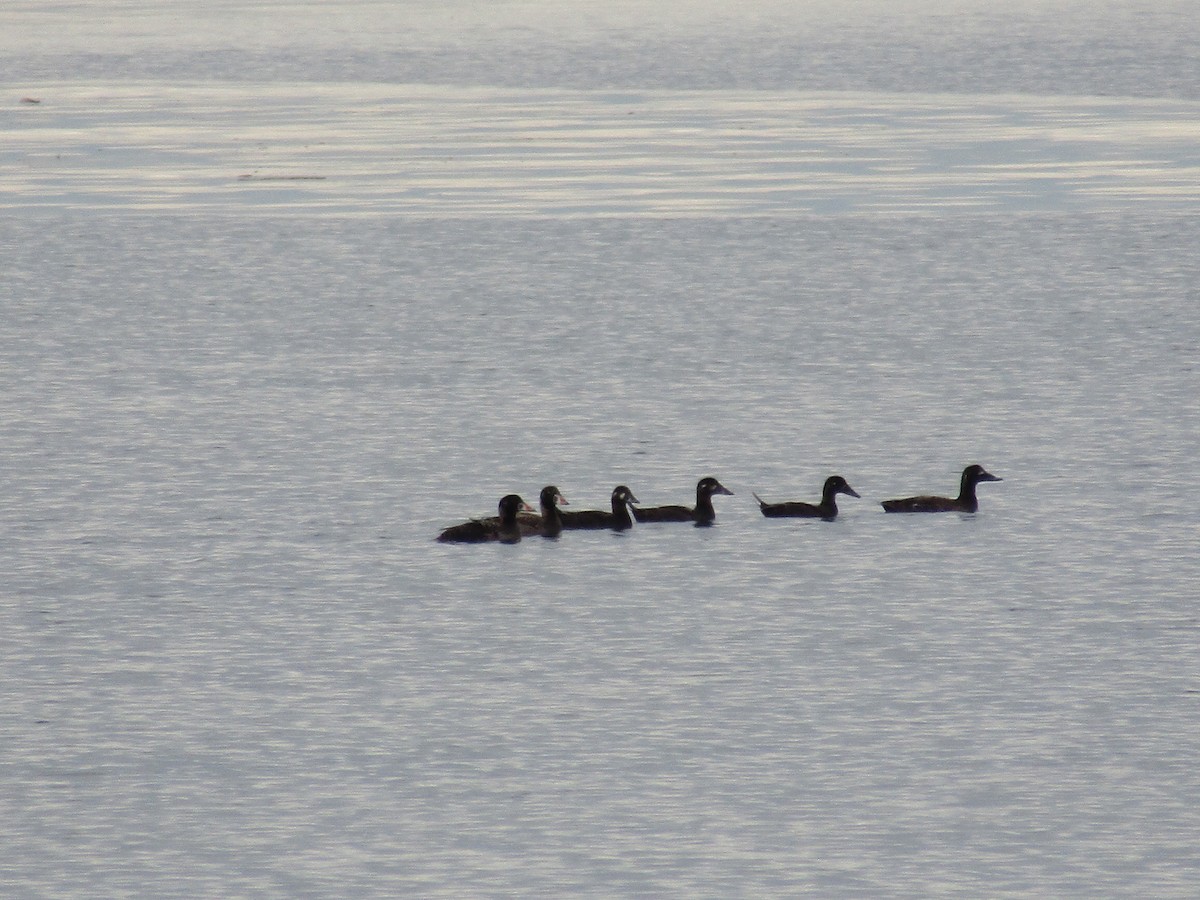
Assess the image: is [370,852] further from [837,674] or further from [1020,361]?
[1020,361]

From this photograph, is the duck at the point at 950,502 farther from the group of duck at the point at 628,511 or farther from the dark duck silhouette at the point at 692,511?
the dark duck silhouette at the point at 692,511

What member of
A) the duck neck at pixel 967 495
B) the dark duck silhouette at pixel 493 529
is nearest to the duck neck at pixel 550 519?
the dark duck silhouette at pixel 493 529

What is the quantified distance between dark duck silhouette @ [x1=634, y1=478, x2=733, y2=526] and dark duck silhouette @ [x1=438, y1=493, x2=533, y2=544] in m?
0.89

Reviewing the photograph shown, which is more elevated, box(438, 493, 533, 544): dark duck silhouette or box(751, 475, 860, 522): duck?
box(751, 475, 860, 522): duck

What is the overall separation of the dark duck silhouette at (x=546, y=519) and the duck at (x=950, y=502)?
1948 millimetres

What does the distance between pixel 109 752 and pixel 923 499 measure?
19.6ft

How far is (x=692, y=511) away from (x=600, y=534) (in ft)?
1.97

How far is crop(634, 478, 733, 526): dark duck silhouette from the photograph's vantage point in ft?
45.6

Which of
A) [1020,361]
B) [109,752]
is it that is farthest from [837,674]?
[1020,361]

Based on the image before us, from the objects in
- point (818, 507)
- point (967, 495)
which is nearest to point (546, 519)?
point (818, 507)

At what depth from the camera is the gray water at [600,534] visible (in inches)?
344

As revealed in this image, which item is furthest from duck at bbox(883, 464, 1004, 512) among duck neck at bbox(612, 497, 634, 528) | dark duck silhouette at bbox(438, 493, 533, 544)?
dark duck silhouette at bbox(438, 493, 533, 544)

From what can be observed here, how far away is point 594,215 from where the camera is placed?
29.3 meters

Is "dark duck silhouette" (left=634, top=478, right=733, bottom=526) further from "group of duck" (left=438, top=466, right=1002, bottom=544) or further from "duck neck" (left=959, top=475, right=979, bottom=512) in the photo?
"duck neck" (left=959, top=475, right=979, bottom=512)
